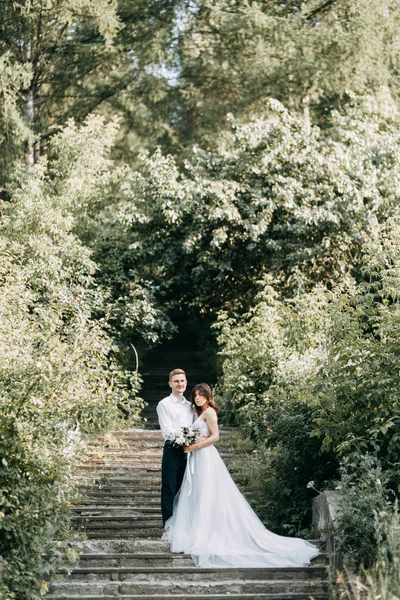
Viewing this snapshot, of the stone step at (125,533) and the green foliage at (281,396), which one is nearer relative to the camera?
the stone step at (125,533)

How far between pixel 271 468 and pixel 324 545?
7.36ft

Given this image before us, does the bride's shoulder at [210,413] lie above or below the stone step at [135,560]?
above

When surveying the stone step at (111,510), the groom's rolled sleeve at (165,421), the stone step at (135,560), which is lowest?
the stone step at (135,560)

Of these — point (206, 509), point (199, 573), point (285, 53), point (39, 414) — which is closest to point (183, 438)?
point (206, 509)

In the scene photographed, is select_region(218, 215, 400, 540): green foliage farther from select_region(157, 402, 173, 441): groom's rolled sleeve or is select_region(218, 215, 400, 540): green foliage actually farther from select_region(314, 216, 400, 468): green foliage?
select_region(157, 402, 173, 441): groom's rolled sleeve

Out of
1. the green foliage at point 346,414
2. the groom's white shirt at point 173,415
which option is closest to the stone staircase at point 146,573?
the green foliage at point 346,414

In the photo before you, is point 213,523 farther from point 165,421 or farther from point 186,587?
point 165,421

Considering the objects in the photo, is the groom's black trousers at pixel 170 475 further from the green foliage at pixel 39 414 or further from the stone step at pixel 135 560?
the green foliage at pixel 39 414

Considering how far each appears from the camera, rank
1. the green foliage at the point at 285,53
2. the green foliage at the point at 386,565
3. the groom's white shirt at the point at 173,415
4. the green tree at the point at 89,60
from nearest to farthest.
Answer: the green foliage at the point at 386,565
the groom's white shirt at the point at 173,415
the green tree at the point at 89,60
the green foliage at the point at 285,53

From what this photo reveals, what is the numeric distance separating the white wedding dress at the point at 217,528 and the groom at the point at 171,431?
0.10 metres

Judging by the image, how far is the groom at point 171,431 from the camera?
8.18 m

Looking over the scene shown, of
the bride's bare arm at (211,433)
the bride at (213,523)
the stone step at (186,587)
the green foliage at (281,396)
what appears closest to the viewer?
the stone step at (186,587)

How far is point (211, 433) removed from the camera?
323 inches

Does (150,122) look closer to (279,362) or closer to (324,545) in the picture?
(279,362)
